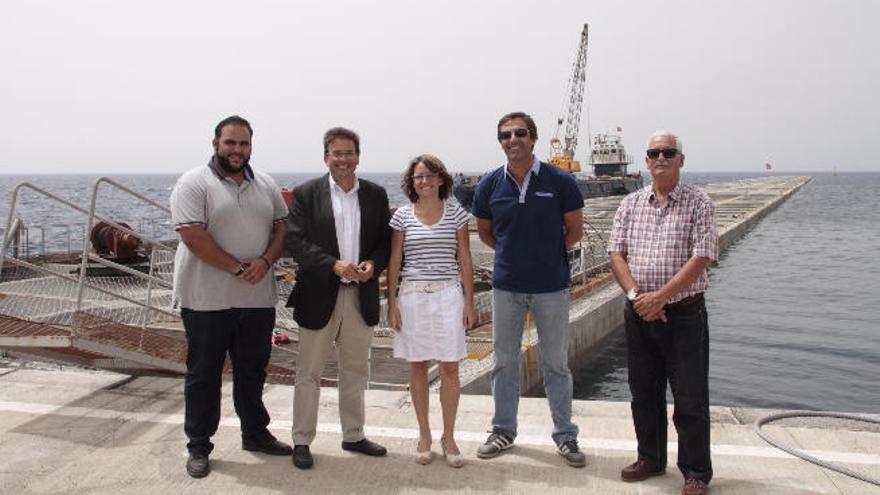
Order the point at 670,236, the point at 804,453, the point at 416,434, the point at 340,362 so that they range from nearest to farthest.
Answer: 1. the point at 670,236
2. the point at 804,453
3. the point at 340,362
4. the point at 416,434

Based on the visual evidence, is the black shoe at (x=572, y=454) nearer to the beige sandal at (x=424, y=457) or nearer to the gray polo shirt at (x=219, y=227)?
the beige sandal at (x=424, y=457)

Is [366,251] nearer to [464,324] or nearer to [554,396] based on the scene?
[464,324]

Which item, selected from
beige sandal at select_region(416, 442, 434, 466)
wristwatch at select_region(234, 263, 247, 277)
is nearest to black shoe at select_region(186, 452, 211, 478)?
wristwatch at select_region(234, 263, 247, 277)

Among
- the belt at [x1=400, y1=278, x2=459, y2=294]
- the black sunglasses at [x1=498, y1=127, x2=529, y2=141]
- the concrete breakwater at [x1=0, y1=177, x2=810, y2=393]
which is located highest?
the black sunglasses at [x1=498, y1=127, x2=529, y2=141]

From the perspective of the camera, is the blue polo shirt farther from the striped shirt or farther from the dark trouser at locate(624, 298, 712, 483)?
the dark trouser at locate(624, 298, 712, 483)

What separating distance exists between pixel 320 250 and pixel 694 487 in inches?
93.9

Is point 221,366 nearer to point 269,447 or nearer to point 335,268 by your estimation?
point 269,447

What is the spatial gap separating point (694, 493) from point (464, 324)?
154 centimetres

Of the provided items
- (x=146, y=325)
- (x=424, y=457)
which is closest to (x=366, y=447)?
(x=424, y=457)

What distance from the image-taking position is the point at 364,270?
162 inches

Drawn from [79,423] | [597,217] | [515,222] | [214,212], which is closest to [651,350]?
[515,222]

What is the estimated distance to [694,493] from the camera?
147 inches

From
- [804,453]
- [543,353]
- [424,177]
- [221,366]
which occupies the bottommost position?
[804,453]

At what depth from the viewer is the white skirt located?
4.15 m
